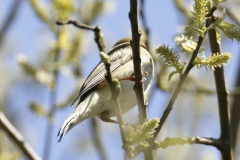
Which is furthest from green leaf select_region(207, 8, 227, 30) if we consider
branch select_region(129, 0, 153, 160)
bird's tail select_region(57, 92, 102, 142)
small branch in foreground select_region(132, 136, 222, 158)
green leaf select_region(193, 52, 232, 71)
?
bird's tail select_region(57, 92, 102, 142)

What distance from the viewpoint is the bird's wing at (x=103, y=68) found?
427cm

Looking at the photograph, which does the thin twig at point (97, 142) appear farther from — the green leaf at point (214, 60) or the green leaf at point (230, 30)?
the green leaf at point (230, 30)

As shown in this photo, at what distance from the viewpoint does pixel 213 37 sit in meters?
3.43

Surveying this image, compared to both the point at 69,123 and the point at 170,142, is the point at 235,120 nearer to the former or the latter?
the point at 170,142

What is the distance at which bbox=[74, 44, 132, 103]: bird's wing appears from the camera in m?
4.27

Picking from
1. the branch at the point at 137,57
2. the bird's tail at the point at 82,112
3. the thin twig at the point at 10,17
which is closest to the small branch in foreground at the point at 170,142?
the branch at the point at 137,57

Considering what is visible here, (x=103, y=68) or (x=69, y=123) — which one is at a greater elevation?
(x=103, y=68)

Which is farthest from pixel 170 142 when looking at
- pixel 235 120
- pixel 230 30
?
pixel 235 120

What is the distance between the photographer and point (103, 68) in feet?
15.0

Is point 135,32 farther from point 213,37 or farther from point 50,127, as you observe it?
point 50,127

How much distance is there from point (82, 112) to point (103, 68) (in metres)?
0.78

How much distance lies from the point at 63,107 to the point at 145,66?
1074 mm

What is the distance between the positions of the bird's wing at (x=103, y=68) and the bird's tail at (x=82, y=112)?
10 centimetres

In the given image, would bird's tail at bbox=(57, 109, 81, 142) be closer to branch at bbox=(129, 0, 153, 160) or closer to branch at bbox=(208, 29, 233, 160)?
branch at bbox=(129, 0, 153, 160)
